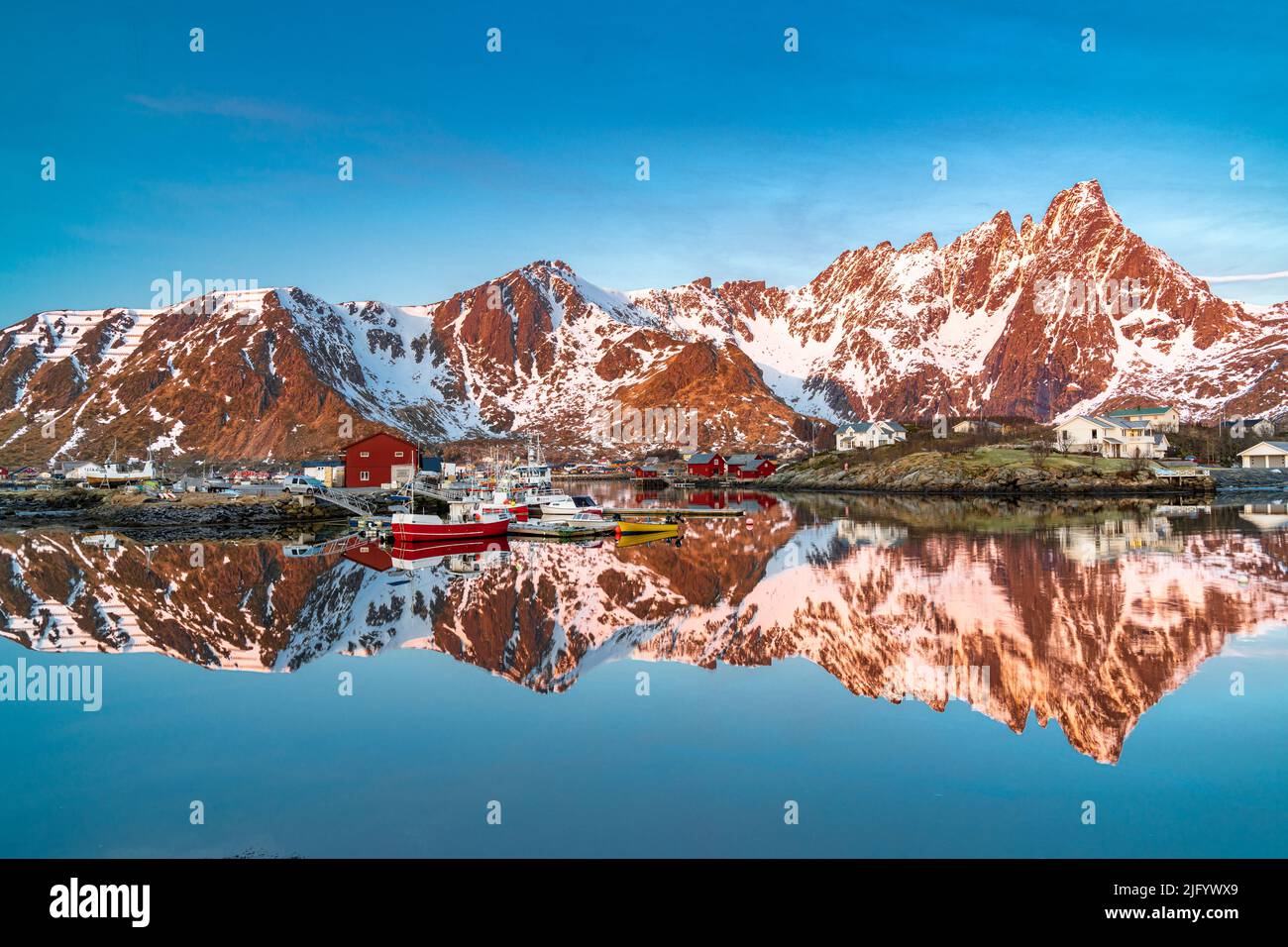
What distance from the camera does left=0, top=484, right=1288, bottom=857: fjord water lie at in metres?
11.8

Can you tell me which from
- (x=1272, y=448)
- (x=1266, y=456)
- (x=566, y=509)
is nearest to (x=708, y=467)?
(x=1266, y=456)

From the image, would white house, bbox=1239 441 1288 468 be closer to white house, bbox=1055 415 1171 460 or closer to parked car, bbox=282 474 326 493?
white house, bbox=1055 415 1171 460

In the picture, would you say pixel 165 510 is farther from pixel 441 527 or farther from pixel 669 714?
pixel 669 714

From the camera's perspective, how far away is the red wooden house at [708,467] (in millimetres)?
147250

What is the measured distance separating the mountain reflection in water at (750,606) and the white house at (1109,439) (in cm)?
6480

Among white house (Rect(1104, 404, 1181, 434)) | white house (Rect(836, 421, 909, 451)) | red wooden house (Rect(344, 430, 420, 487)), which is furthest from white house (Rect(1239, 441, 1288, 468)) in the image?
red wooden house (Rect(344, 430, 420, 487))

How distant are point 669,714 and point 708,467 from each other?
13059cm

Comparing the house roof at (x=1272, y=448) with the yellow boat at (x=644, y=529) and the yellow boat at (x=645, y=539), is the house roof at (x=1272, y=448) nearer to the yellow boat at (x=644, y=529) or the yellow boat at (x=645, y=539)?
the yellow boat at (x=644, y=529)

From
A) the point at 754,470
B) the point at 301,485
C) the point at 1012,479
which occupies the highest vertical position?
the point at 754,470

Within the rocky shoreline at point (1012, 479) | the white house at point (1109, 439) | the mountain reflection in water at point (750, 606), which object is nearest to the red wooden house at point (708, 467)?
the rocky shoreline at point (1012, 479)

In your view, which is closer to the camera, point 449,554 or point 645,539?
point 449,554

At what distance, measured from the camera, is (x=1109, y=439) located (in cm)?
11288

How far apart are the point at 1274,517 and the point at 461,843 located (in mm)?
65282
